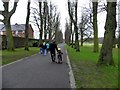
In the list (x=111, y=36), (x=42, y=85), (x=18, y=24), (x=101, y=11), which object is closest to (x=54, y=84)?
(x=42, y=85)

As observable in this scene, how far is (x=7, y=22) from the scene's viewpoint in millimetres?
39375

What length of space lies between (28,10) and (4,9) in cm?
729

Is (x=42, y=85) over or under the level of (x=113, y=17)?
under

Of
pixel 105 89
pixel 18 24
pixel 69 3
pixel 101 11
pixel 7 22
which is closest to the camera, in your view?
pixel 105 89

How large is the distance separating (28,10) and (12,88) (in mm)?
37311

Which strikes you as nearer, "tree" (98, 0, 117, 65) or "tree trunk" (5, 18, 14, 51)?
"tree" (98, 0, 117, 65)

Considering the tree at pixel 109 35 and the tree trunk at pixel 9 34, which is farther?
the tree trunk at pixel 9 34

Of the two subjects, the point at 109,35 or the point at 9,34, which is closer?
the point at 109,35

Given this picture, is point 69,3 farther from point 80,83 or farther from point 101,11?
point 80,83

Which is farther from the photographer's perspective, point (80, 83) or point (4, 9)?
point (4, 9)

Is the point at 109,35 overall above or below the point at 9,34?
below

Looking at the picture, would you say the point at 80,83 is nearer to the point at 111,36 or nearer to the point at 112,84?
the point at 112,84

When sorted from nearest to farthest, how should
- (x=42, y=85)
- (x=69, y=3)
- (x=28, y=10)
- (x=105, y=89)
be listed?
1. (x=105, y=89)
2. (x=42, y=85)
3. (x=28, y=10)
4. (x=69, y=3)

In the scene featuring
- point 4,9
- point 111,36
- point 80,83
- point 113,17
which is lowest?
point 80,83
